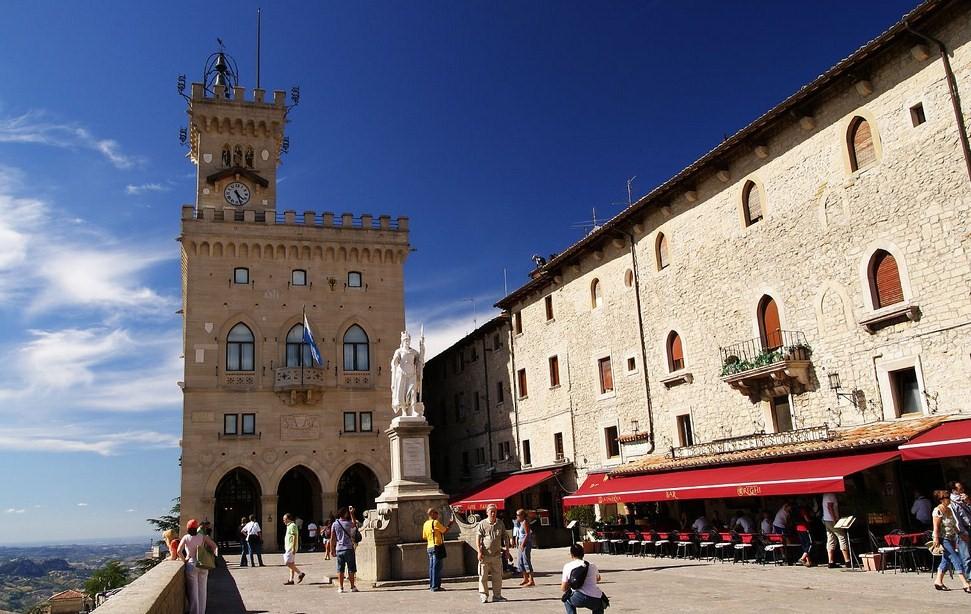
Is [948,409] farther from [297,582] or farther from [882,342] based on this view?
[297,582]

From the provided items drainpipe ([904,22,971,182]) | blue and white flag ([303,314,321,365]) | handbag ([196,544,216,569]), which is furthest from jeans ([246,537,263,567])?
drainpipe ([904,22,971,182])

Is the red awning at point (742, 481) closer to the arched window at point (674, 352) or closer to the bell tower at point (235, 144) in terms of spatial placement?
the arched window at point (674, 352)

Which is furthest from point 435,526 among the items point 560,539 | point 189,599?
point 560,539

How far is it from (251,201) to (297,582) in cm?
2666

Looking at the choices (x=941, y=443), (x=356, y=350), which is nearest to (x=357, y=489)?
(x=356, y=350)

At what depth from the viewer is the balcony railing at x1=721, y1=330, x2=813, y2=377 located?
19.3m

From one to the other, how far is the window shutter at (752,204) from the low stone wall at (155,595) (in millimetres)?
16460

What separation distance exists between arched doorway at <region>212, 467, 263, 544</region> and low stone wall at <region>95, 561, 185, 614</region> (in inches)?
1042

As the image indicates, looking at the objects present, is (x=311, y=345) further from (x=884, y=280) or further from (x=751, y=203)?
(x=884, y=280)

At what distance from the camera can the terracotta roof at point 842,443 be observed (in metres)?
15.6

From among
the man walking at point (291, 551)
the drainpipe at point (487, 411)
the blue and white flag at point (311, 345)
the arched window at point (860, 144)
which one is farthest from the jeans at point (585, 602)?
the drainpipe at point (487, 411)

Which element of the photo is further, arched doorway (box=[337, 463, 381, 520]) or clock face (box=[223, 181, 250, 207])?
clock face (box=[223, 181, 250, 207])

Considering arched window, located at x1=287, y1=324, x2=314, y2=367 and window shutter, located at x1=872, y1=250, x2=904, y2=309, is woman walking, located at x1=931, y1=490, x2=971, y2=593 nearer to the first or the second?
window shutter, located at x1=872, y1=250, x2=904, y2=309

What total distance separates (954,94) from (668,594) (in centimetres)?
1122
